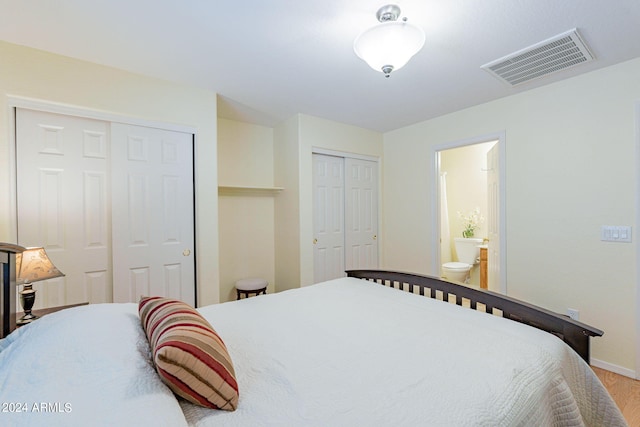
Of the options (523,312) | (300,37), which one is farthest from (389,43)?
(523,312)

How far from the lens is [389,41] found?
1.51m

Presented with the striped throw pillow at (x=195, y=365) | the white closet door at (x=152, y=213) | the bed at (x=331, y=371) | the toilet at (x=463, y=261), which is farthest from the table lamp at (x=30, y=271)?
the toilet at (x=463, y=261)

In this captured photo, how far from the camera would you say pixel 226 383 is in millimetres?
803

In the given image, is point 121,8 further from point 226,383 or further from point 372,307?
point 372,307

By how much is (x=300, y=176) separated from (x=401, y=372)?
257cm

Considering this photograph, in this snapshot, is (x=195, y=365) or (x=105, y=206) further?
(x=105, y=206)

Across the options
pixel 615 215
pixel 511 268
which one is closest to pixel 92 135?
pixel 511 268

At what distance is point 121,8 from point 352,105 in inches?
80.9

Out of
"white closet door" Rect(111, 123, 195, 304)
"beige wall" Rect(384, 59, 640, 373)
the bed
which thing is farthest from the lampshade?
"beige wall" Rect(384, 59, 640, 373)

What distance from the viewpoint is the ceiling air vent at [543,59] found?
188cm

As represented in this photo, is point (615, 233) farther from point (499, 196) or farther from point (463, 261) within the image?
point (463, 261)

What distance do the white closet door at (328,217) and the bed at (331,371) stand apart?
201 cm

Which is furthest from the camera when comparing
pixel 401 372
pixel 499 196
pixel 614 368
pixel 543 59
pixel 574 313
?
pixel 499 196

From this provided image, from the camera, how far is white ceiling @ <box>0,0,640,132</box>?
157cm
